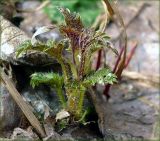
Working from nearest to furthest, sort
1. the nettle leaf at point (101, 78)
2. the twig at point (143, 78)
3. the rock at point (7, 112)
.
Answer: the nettle leaf at point (101, 78), the rock at point (7, 112), the twig at point (143, 78)

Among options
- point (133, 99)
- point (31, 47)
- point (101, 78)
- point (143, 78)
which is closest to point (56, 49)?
point (31, 47)

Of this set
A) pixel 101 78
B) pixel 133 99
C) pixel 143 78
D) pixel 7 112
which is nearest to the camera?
pixel 101 78

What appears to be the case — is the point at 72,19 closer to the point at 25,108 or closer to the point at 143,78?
the point at 25,108

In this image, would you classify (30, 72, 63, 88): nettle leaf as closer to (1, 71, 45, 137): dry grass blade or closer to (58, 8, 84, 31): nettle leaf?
(1, 71, 45, 137): dry grass blade

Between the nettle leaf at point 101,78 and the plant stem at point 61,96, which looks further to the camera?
the plant stem at point 61,96

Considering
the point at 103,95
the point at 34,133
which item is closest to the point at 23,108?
the point at 34,133

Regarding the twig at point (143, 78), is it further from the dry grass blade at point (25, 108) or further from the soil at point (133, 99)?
the dry grass blade at point (25, 108)

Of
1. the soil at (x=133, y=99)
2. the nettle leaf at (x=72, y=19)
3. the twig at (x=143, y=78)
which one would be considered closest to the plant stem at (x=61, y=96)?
the soil at (x=133, y=99)
